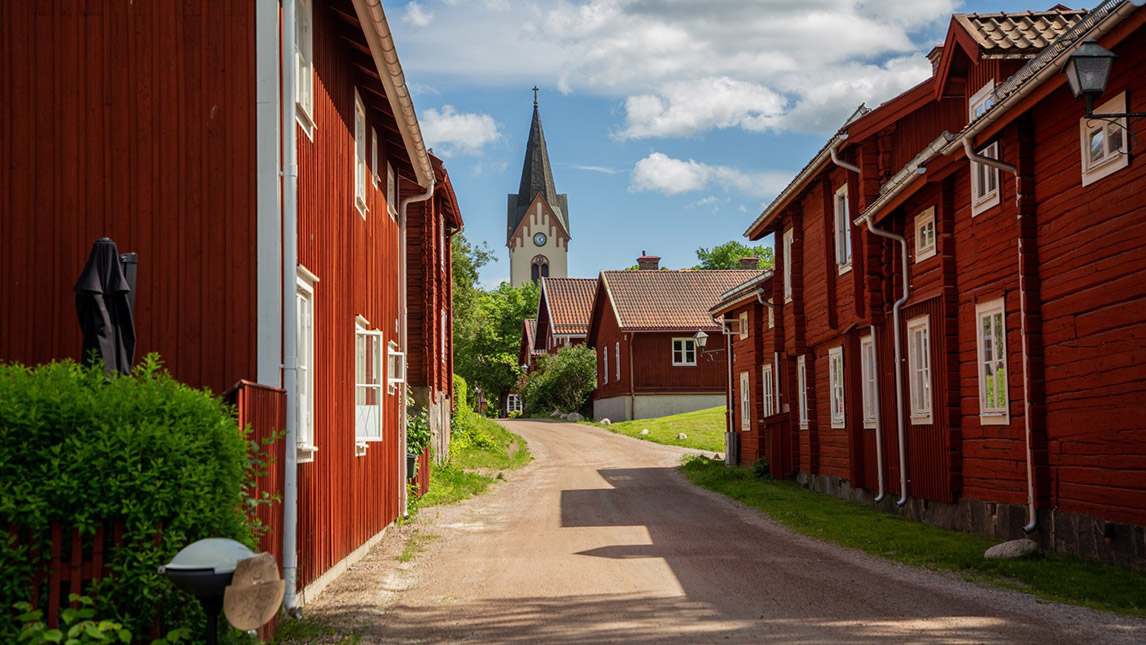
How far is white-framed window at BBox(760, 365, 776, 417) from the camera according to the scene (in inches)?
1079

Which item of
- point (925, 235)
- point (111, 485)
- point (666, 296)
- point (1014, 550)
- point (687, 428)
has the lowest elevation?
point (1014, 550)

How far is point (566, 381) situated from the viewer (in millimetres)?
55406

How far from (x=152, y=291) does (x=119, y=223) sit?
630 millimetres

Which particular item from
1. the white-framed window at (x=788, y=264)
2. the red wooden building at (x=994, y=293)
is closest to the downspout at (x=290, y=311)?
the red wooden building at (x=994, y=293)

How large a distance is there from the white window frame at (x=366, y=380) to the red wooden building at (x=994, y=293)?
7416 mm

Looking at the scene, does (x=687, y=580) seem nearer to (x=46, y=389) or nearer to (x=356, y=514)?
(x=356, y=514)

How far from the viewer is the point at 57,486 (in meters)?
6.36

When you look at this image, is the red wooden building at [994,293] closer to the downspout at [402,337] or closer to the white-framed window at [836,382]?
the white-framed window at [836,382]

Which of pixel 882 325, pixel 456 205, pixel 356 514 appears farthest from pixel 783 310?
pixel 356 514

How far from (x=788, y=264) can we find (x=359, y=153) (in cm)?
1432

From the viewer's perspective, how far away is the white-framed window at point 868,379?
1958cm

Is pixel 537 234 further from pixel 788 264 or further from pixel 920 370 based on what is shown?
pixel 920 370

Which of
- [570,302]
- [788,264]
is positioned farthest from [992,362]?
[570,302]

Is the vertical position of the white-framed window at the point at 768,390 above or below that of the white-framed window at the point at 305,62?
below
